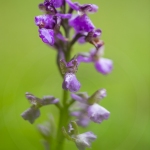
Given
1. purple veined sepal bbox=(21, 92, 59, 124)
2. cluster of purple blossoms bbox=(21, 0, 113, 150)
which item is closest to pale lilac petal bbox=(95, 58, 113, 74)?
cluster of purple blossoms bbox=(21, 0, 113, 150)

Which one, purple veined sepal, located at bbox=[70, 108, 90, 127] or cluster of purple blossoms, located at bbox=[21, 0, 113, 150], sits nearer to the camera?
cluster of purple blossoms, located at bbox=[21, 0, 113, 150]

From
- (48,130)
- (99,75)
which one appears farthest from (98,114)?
(99,75)

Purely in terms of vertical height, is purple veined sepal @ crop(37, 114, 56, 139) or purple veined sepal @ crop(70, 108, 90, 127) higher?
purple veined sepal @ crop(70, 108, 90, 127)

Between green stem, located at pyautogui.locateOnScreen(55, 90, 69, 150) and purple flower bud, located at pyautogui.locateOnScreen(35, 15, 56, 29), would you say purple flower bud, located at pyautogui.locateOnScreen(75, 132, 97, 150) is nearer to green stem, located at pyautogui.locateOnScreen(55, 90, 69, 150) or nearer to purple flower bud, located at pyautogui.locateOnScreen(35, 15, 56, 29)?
green stem, located at pyautogui.locateOnScreen(55, 90, 69, 150)

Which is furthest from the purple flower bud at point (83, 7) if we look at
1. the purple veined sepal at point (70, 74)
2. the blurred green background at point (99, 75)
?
the blurred green background at point (99, 75)

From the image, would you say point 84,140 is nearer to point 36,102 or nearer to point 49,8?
point 36,102

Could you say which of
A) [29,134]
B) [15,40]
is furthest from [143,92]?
[15,40]

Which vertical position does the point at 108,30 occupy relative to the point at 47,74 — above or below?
above

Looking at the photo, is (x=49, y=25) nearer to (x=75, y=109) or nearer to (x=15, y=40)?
(x=75, y=109)
